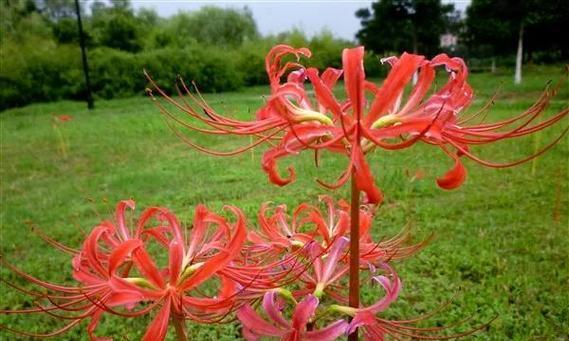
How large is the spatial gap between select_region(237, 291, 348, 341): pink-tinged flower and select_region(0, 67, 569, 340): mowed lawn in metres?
0.42

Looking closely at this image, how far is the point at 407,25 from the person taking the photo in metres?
21.7

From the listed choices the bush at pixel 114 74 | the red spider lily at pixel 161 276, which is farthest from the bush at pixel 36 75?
the red spider lily at pixel 161 276

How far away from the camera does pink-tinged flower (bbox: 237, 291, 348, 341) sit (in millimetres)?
941

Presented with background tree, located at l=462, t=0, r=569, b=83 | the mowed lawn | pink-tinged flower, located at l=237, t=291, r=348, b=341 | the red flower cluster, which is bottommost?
the mowed lawn

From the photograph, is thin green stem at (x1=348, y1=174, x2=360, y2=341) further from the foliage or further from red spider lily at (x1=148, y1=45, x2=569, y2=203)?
the foliage

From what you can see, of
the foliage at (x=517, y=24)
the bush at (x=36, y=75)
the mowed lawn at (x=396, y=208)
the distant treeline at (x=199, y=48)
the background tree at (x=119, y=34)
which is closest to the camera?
the mowed lawn at (x=396, y=208)

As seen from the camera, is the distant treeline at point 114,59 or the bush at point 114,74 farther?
the bush at point 114,74

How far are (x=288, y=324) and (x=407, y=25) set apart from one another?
72.7ft

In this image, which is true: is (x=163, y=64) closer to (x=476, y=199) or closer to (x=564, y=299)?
(x=476, y=199)

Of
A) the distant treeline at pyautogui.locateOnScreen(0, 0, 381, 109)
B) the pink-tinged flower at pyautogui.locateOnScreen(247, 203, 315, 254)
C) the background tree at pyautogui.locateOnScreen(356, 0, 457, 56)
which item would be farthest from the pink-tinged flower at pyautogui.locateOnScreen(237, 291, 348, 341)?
the background tree at pyautogui.locateOnScreen(356, 0, 457, 56)

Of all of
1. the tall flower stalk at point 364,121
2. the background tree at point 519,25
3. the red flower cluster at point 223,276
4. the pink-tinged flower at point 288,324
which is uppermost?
the background tree at point 519,25

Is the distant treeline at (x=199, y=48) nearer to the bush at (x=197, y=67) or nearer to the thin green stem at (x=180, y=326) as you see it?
the bush at (x=197, y=67)

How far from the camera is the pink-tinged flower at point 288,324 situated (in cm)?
94

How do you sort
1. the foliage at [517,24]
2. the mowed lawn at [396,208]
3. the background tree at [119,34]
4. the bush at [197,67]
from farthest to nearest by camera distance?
the background tree at [119,34]
the bush at [197,67]
the foliage at [517,24]
the mowed lawn at [396,208]
